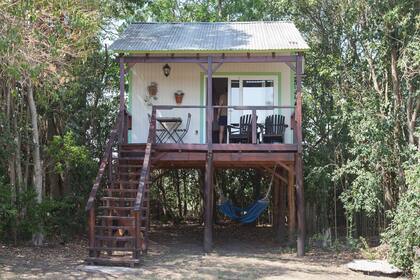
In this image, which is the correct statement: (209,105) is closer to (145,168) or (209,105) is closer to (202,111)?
(202,111)

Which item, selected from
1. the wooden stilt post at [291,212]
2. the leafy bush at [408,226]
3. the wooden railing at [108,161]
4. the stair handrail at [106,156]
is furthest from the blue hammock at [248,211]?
the stair handrail at [106,156]

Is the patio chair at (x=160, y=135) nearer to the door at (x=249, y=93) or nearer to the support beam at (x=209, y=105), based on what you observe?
the support beam at (x=209, y=105)

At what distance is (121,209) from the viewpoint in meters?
10.7

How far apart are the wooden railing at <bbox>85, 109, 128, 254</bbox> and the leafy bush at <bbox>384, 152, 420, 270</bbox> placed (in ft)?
19.2

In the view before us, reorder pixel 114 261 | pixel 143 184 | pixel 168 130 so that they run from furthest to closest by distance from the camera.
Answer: pixel 168 130, pixel 143 184, pixel 114 261

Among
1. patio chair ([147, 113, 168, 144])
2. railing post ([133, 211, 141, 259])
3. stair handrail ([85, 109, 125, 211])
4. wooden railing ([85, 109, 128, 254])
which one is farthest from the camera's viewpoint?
patio chair ([147, 113, 168, 144])

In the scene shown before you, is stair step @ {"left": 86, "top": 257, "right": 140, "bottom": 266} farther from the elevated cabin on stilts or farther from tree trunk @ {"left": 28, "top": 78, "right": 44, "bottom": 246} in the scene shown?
tree trunk @ {"left": 28, "top": 78, "right": 44, "bottom": 246}

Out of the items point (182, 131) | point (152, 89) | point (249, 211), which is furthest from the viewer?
point (249, 211)

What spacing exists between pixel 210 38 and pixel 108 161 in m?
4.12

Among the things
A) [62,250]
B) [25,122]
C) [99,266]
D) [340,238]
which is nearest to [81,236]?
[62,250]

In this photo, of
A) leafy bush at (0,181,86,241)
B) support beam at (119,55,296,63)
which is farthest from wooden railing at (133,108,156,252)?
leafy bush at (0,181,86,241)

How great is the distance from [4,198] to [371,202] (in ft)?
25.1

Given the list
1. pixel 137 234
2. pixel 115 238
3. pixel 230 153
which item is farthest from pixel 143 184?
pixel 230 153

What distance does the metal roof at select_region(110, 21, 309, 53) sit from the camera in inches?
487
